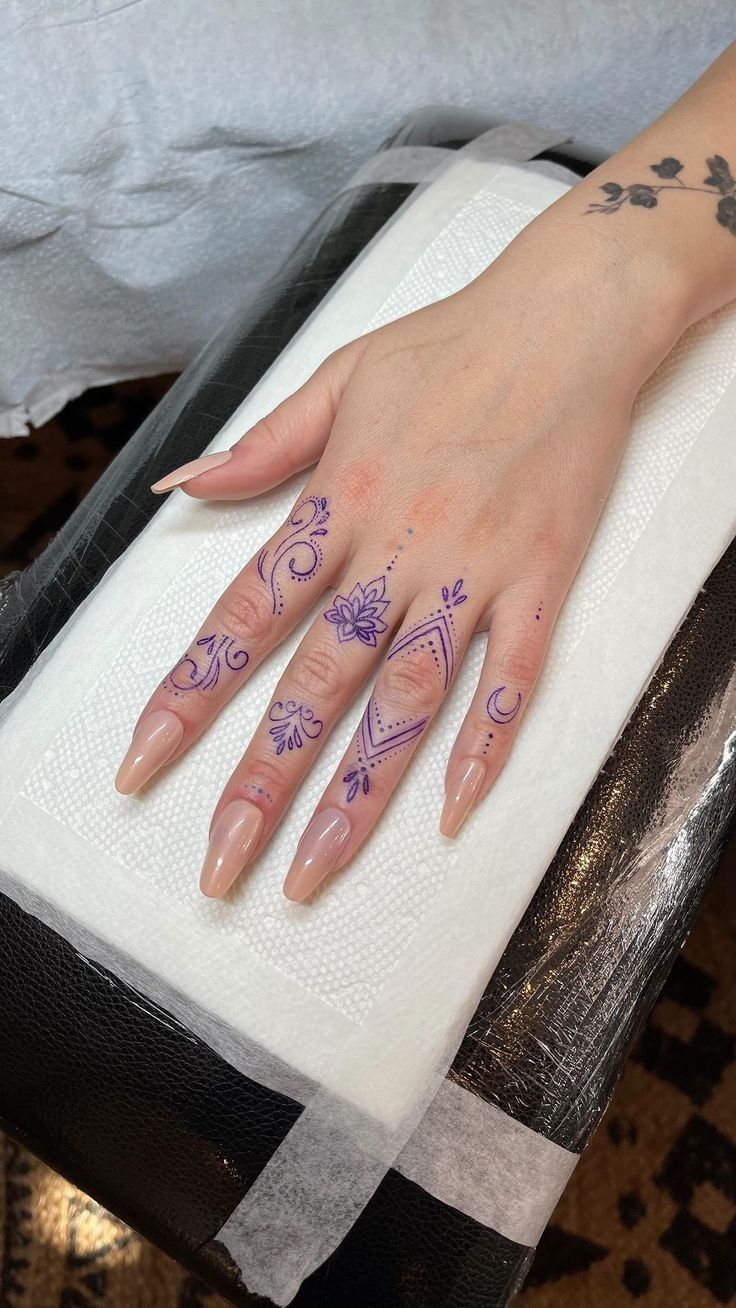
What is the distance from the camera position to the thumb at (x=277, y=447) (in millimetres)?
633

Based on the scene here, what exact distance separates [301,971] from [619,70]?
36.7 inches

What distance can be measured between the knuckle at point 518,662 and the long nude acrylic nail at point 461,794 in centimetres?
6

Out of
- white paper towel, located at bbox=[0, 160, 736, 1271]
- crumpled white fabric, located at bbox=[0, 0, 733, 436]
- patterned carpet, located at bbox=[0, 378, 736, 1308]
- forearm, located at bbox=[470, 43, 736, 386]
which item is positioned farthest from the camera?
patterned carpet, located at bbox=[0, 378, 736, 1308]

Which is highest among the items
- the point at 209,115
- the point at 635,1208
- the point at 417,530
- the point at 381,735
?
the point at 209,115

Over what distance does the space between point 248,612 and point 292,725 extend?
79mm

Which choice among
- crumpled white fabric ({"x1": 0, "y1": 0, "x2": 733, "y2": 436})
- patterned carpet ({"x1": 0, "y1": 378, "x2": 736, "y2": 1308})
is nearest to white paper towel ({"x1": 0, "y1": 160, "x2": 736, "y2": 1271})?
crumpled white fabric ({"x1": 0, "y1": 0, "x2": 733, "y2": 436})

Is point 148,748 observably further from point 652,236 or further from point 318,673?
point 652,236

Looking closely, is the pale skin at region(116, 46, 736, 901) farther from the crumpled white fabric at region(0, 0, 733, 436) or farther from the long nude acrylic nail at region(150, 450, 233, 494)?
the crumpled white fabric at region(0, 0, 733, 436)

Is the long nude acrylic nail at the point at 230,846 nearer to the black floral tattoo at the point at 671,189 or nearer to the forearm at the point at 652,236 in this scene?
the forearm at the point at 652,236

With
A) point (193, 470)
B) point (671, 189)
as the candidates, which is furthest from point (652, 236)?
point (193, 470)

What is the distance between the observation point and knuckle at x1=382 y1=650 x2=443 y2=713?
1.89 ft

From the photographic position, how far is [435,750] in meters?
0.59

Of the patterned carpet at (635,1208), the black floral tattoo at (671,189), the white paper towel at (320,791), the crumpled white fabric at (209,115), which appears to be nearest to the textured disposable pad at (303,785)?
the white paper towel at (320,791)

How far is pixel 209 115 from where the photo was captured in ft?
2.83
